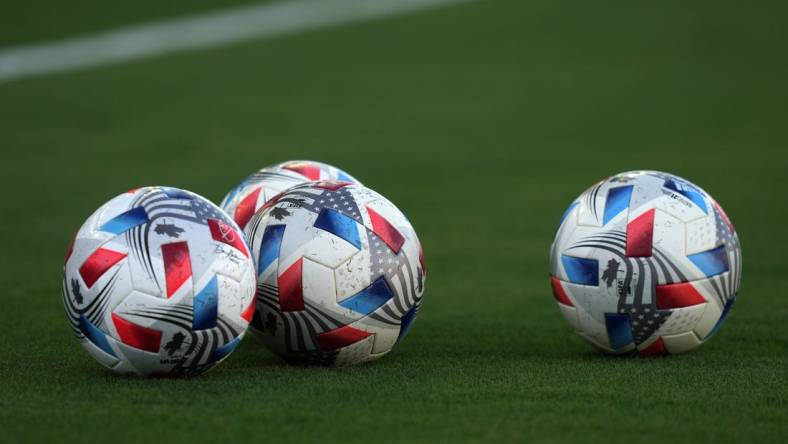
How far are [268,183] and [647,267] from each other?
3.14 metres

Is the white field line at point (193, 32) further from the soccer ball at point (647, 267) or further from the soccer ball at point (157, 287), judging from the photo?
the soccer ball at point (647, 267)

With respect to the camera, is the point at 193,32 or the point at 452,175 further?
the point at 193,32

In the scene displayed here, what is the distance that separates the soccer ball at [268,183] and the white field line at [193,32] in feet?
58.7

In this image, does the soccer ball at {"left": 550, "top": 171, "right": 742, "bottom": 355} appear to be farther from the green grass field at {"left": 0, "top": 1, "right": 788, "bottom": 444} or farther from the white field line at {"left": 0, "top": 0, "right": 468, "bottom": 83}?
the white field line at {"left": 0, "top": 0, "right": 468, "bottom": 83}

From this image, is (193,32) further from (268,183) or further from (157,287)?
(157,287)

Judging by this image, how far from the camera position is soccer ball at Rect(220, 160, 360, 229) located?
911cm

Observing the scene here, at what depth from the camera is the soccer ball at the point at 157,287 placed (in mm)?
6930

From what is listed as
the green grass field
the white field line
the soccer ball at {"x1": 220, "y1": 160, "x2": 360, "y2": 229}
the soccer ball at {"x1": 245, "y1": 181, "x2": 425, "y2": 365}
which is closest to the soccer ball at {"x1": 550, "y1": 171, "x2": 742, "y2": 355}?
the green grass field

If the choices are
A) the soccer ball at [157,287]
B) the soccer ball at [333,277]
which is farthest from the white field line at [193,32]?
the soccer ball at [157,287]

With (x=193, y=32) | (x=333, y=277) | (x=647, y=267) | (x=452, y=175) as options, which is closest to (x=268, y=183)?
(x=333, y=277)

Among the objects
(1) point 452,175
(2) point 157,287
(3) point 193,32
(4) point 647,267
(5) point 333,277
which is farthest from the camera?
(3) point 193,32

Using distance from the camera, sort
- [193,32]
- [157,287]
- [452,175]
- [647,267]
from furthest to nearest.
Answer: [193,32] → [452,175] → [647,267] → [157,287]

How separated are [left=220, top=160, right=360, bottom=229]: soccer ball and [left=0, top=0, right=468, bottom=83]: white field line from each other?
17.9m

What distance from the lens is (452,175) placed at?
1856 centimetres
